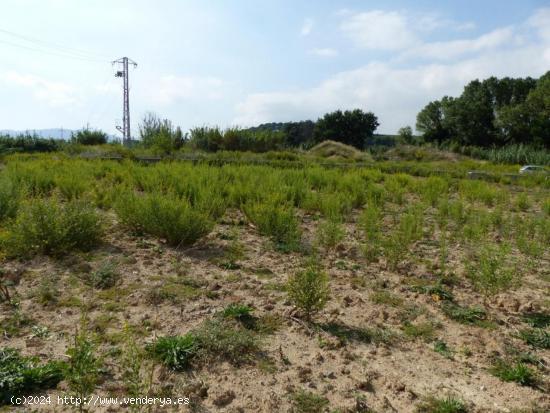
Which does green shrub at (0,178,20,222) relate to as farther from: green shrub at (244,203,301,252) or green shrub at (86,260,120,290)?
green shrub at (244,203,301,252)

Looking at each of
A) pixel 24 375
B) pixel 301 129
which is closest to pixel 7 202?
pixel 24 375

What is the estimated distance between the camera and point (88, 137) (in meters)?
22.6

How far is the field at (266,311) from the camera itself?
2383mm

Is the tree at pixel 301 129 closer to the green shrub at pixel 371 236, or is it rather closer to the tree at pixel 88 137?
the tree at pixel 88 137

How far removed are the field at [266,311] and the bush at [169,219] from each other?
17 mm

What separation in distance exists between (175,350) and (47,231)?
2.19 m

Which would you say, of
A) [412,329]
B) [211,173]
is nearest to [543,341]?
[412,329]

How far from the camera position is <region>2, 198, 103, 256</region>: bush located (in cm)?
409

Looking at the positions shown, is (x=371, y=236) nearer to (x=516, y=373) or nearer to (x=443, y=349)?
(x=443, y=349)

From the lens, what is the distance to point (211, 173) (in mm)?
7527

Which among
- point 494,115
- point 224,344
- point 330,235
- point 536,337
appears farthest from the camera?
point 494,115

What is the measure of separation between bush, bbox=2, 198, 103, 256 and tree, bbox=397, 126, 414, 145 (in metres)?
46.1

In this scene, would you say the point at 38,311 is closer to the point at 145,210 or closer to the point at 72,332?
the point at 72,332

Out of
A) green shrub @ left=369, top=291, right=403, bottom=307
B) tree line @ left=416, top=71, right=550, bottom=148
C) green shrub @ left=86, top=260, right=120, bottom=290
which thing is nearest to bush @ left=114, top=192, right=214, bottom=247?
green shrub @ left=86, top=260, right=120, bottom=290
